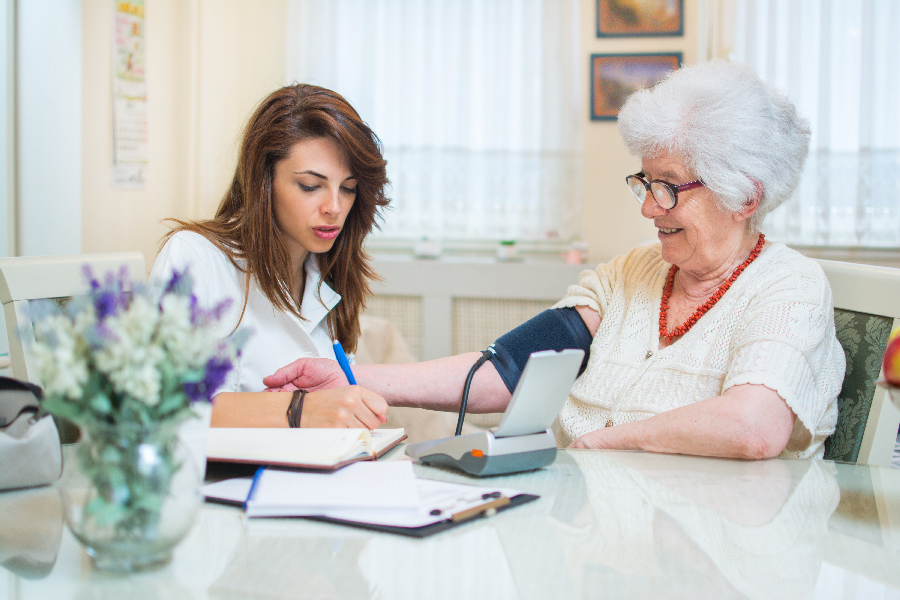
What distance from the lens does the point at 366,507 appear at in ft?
2.62

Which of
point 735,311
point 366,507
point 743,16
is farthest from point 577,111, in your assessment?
point 366,507

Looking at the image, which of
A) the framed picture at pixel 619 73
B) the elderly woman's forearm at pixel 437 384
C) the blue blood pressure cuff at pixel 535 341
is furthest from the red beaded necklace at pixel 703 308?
the framed picture at pixel 619 73

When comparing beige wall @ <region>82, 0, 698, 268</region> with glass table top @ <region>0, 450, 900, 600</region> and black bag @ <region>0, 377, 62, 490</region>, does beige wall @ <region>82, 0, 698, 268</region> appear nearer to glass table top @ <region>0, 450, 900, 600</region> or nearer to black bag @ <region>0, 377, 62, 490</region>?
black bag @ <region>0, 377, 62, 490</region>

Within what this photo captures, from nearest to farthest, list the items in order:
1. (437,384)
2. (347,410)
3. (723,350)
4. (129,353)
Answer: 1. (129,353)
2. (347,410)
3. (723,350)
4. (437,384)

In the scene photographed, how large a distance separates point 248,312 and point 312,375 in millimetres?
261

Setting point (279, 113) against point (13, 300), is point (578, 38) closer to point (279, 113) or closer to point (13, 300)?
point (279, 113)

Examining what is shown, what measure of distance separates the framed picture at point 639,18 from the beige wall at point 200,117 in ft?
0.11

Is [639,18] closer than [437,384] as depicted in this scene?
No

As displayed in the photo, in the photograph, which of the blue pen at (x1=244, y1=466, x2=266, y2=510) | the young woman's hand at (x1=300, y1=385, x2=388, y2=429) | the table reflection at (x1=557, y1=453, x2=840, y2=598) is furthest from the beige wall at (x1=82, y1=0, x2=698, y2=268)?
the table reflection at (x1=557, y1=453, x2=840, y2=598)

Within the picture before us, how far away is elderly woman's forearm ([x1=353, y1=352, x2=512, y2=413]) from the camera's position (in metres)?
1.45

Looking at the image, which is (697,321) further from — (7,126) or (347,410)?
(7,126)

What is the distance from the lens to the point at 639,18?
3.35 m

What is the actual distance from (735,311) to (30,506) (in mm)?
1143

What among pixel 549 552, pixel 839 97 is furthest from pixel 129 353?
pixel 839 97
